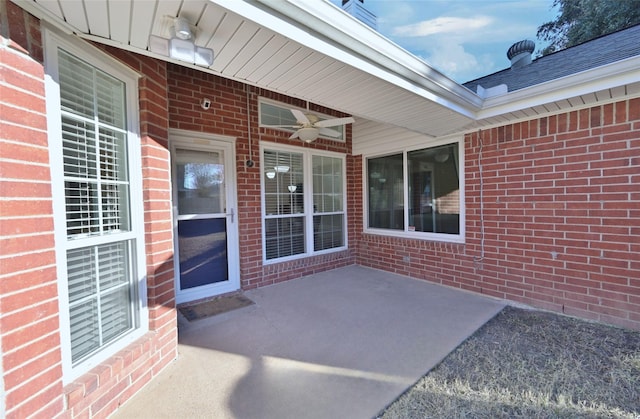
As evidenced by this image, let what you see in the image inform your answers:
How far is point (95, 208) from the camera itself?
1.77 m

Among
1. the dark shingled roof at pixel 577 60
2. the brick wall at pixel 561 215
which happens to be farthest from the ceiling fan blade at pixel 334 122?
the dark shingled roof at pixel 577 60

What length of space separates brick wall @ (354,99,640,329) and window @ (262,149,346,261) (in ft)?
7.01

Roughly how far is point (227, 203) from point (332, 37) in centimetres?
268

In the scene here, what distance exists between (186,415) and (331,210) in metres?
3.80

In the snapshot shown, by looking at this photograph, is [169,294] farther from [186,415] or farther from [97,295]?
[186,415]

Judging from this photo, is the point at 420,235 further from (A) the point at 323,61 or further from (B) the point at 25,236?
(B) the point at 25,236

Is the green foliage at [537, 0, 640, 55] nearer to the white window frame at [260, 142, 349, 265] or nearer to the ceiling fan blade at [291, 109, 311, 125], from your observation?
the white window frame at [260, 142, 349, 265]

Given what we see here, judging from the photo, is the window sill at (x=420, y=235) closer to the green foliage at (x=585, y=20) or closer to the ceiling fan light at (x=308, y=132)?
the ceiling fan light at (x=308, y=132)

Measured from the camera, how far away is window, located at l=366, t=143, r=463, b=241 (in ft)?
13.2

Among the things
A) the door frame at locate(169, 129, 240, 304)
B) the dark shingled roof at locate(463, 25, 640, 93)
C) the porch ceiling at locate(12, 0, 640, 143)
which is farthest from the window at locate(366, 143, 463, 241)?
the door frame at locate(169, 129, 240, 304)

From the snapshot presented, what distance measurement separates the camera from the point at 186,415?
1729 mm

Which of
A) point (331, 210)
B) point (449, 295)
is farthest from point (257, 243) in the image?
point (449, 295)

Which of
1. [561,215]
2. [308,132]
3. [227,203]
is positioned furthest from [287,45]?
[561,215]

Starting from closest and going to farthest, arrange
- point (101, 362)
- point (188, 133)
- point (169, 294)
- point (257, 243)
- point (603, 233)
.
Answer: point (101, 362), point (169, 294), point (603, 233), point (188, 133), point (257, 243)
